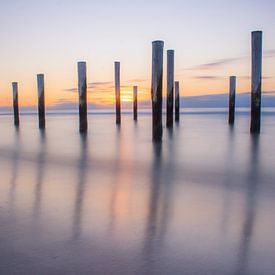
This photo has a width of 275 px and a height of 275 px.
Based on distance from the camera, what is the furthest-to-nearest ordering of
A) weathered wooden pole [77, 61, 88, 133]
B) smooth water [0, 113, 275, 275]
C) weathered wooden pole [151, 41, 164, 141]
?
weathered wooden pole [77, 61, 88, 133], weathered wooden pole [151, 41, 164, 141], smooth water [0, 113, 275, 275]

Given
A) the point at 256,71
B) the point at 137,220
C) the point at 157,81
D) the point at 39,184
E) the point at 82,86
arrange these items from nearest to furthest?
the point at 137,220, the point at 39,184, the point at 157,81, the point at 256,71, the point at 82,86

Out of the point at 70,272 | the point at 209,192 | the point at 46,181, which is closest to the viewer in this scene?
the point at 70,272

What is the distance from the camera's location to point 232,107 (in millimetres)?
13992

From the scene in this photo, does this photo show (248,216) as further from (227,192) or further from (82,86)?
(82,86)

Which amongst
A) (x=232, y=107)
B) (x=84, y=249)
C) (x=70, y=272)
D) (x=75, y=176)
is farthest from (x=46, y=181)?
(x=232, y=107)

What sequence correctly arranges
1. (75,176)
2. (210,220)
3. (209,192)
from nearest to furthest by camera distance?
(210,220) < (209,192) < (75,176)

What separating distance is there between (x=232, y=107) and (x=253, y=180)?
421 inches

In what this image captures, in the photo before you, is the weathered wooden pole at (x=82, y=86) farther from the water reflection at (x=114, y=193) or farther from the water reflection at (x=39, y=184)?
the water reflection at (x=114, y=193)

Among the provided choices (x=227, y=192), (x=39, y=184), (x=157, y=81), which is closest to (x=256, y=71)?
(x=157, y=81)

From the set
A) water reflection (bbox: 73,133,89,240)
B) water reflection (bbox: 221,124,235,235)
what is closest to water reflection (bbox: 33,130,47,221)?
water reflection (bbox: 73,133,89,240)

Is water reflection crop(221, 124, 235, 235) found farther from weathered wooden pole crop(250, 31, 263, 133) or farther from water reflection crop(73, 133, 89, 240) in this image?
weathered wooden pole crop(250, 31, 263, 133)

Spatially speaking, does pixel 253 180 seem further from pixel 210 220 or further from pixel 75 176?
pixel 75 176

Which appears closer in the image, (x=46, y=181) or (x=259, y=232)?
(x=259, y=232)

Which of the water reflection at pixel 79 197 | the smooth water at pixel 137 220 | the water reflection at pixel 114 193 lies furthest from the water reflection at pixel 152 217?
the water reflection at pixel 79 197
